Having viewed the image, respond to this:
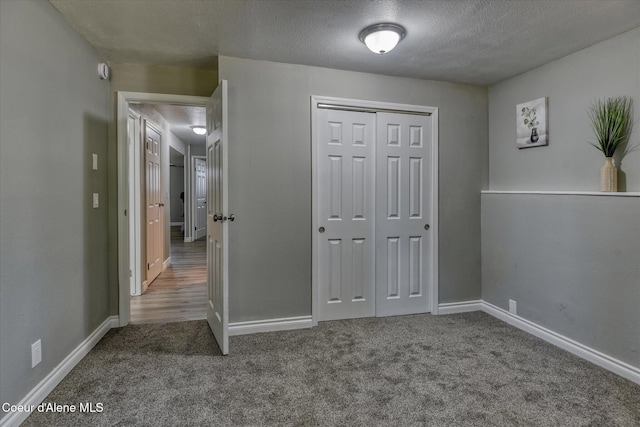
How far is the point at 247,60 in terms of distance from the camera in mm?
2867

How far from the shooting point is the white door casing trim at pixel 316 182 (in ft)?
10.0

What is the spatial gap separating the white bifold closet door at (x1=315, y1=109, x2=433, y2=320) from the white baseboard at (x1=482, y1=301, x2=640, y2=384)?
0.70 m

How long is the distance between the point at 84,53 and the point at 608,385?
167 inches

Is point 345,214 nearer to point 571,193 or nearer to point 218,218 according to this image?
point 218,218

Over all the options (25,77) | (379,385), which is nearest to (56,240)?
(25,77)

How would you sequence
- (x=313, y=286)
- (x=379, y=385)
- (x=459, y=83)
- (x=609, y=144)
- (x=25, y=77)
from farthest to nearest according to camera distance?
(x=459, y=83)
(x=313, y=286)
(x=609, y=144)
(x=379, y=385)
(x=25, y=77)

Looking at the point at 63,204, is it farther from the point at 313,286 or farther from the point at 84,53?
the point at 313,286

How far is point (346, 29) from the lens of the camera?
91.0 inches

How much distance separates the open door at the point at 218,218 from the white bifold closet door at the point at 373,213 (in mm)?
893

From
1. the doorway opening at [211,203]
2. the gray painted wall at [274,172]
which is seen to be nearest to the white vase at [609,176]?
the gray painted wall at [274,172]

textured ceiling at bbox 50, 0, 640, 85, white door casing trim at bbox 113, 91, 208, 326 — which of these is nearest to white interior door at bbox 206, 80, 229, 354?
textured ceiling at bbox 50, 0, 640, 85

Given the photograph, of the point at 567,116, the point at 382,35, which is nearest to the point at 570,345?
the point at 567,116

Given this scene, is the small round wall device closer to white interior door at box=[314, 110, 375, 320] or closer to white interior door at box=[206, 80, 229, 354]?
white interior door at box=[206, 80, 229, 354]

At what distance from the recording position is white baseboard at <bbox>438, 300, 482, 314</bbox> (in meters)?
3.43
